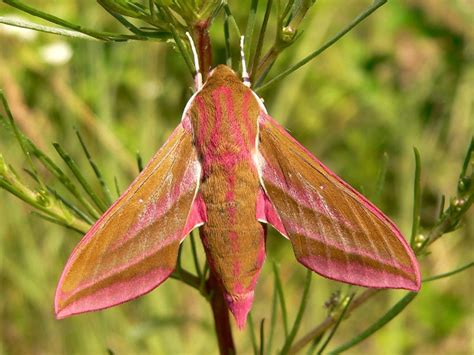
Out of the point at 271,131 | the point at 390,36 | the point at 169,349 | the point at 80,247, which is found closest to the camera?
the point at 80,247

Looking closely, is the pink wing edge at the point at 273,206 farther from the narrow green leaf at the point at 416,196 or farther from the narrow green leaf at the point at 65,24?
the narrow green leaf at the point at 65,24

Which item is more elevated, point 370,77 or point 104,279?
point 370,77

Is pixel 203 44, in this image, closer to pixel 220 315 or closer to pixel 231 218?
pixel 231 218

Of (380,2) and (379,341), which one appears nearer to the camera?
(380,2)

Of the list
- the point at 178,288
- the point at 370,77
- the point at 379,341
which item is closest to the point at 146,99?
the point at 178,288

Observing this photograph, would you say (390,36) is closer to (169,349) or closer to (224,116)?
(169,349)

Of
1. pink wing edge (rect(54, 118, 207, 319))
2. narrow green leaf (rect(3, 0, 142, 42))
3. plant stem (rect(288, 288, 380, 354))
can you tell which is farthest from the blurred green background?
narrow green leaf (rect(3, 0, 142, 42))

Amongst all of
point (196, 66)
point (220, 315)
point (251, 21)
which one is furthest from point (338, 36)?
point (220, 315)
